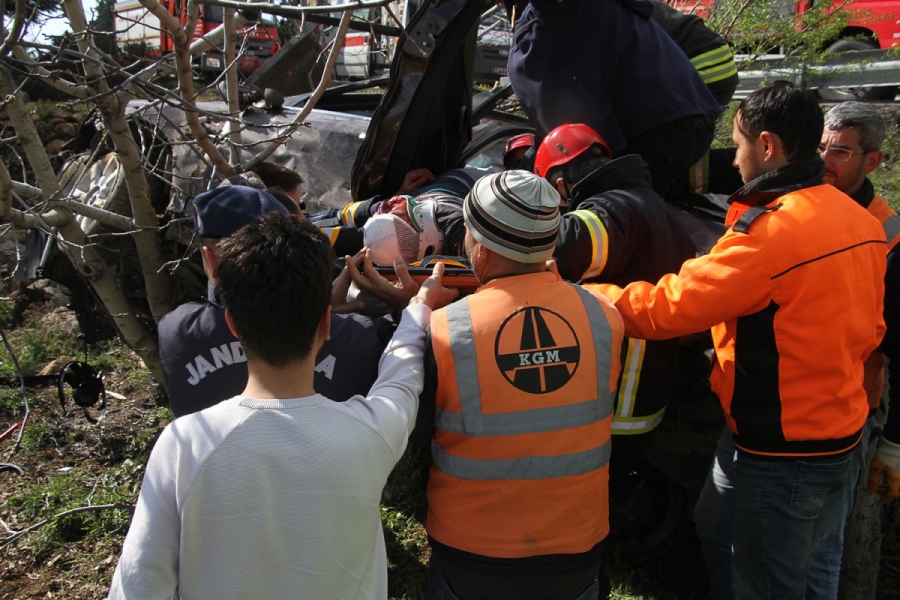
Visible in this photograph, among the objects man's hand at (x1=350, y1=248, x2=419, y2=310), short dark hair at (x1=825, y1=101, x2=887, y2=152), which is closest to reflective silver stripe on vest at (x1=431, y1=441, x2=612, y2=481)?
man's hand at (x1=350, y1=248, x2=419, y2=310)

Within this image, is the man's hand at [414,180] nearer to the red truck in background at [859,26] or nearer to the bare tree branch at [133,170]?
the bare tree branch at [133,170]

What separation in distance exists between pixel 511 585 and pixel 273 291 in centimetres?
98

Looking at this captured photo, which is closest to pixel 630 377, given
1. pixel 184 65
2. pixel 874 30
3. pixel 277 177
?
pixel 277 177

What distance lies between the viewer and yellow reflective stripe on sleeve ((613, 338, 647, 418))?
2307 millimetres

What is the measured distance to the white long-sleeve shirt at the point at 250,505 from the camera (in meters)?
1.36

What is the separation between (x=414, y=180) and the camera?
142 inches

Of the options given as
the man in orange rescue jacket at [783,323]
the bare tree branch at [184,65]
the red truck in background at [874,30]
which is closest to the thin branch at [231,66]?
the bare tree branch at [184,65]

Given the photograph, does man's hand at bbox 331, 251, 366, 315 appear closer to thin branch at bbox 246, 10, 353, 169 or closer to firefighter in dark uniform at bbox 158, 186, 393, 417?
firefighter in dark uniform at bbox 158, 186, 393, 417

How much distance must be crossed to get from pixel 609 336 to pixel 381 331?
2.15 ft

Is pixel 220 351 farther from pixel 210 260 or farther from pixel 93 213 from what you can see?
pixel 93 213

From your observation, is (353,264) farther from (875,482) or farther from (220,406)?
(875,482)

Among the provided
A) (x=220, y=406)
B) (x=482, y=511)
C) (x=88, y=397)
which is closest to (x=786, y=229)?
(x=482, y=511)

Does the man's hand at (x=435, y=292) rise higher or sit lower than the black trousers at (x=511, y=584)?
higher

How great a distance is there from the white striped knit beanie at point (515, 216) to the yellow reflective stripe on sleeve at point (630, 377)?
0.65m
